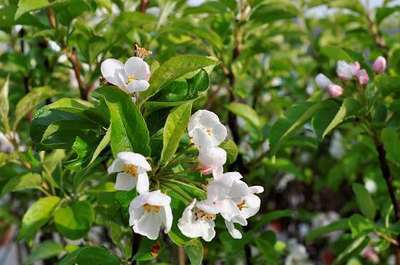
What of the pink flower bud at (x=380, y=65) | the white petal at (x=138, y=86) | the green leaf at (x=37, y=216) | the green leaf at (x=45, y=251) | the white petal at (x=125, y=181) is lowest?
the green leaf at (x=45, y=251)

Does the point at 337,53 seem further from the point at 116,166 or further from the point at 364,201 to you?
the point at 116,166

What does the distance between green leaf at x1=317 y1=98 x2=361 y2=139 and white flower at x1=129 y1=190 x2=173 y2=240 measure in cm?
46

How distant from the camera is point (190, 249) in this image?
1122 millimetres

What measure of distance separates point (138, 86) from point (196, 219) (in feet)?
0.76

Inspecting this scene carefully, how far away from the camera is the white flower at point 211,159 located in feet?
3.42

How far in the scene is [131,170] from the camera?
1.05 meters

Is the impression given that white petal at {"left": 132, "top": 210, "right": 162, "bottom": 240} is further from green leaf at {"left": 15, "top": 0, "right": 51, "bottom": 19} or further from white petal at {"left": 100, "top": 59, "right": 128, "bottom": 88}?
green leaf at {"left": 15, "top": 0, "right": 51, "bottom": 19}

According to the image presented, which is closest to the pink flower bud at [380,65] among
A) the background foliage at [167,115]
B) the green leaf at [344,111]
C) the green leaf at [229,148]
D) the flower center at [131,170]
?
the background foliage at [167,115]

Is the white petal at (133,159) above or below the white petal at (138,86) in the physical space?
below

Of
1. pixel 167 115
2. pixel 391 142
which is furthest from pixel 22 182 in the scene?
pixel 391 142

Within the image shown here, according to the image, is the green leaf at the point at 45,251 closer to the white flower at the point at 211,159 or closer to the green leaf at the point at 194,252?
the green leaf at the point at 194,252

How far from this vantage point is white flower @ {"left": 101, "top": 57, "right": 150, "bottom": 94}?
1.06 m

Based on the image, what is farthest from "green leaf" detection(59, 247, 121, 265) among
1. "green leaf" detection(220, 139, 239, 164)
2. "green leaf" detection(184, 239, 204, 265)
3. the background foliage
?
"green leaf" detection(220, 139, 239, 164)

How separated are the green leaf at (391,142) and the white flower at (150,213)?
65 cm
